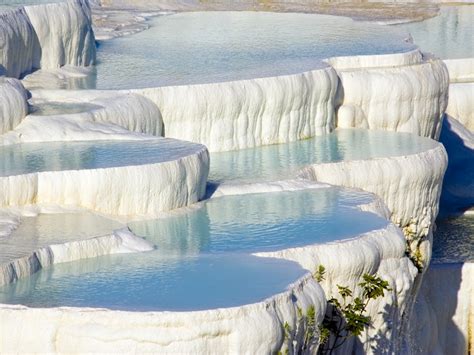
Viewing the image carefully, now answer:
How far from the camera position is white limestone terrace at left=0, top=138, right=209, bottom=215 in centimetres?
1327

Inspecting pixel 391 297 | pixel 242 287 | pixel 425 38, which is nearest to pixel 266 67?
pixel 391 297

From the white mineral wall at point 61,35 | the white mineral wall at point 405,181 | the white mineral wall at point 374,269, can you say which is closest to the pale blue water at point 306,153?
the white mineral wall at point 405,181

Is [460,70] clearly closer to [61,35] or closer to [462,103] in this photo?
[462,103]

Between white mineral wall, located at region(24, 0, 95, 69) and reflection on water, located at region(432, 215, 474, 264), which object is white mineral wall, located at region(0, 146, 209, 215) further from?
reflection on water, located at region(432, 215, 474, 264)

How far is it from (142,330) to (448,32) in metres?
19.8

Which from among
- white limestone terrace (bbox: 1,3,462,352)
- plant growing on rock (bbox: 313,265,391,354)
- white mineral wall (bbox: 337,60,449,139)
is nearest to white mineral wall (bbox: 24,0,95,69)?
white limestone terrace (bbox: 1,3,462,352)

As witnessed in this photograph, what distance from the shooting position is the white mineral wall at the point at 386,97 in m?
18.8

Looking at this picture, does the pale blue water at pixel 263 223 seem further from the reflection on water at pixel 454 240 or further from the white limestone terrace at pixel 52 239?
the reflection on water at pixel 454 240

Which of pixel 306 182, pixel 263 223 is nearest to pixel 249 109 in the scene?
pixel 306 182

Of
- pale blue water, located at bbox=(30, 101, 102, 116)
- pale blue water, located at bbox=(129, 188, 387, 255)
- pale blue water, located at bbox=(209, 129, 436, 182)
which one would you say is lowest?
pale blue water, located at bbox=(209, 129, 436, 182)

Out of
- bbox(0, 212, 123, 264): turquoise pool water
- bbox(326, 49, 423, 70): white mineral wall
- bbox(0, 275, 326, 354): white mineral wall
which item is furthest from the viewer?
bbox(326, 49, 423, 70): white mineral wall

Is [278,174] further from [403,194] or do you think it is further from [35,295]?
[35,295]

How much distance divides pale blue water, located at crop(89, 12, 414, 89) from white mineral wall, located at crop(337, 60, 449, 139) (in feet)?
2.02

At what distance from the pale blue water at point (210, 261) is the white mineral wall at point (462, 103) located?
345 inches
